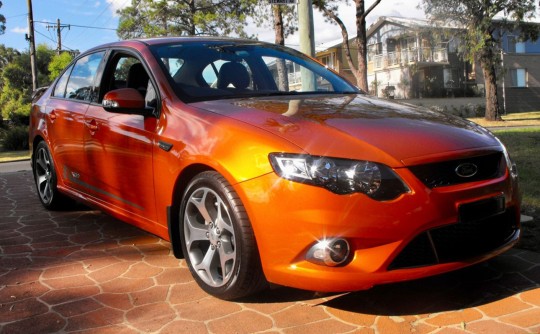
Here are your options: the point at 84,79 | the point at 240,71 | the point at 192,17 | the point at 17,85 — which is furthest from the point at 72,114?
the point at 17,85

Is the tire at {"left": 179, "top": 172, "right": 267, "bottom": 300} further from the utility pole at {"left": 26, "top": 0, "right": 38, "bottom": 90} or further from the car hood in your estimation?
the utility pole at {"left": 26, "top": 0, "right": 38, "bottom": 90}

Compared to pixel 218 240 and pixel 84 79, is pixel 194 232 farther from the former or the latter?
pixel 84 79

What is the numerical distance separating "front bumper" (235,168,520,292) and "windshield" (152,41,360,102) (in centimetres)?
118

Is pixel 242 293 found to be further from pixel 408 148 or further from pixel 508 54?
pixel 508 54

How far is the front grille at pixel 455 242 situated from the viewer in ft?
8.50

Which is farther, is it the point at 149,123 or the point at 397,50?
the point at 397,50

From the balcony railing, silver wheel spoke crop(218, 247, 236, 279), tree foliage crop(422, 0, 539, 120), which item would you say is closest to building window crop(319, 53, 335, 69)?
the balcony railing

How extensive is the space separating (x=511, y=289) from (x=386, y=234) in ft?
3.73

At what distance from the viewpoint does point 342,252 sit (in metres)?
2.55

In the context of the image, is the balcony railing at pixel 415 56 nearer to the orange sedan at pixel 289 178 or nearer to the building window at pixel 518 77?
the building window at pixel 518 77

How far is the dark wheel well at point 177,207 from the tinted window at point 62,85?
8.14ft

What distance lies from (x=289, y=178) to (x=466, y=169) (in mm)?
952

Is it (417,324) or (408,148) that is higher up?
(408,148)

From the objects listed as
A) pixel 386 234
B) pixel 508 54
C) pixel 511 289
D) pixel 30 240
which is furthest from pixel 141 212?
pixel 508 54
